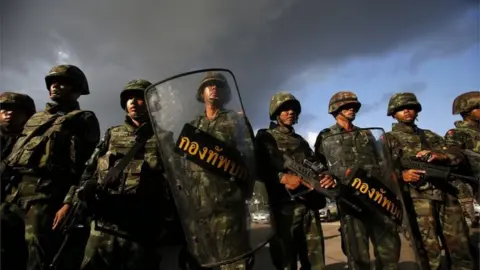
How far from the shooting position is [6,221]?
3076 mm

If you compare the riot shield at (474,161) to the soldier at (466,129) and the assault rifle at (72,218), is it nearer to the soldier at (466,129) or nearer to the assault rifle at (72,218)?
the soldier at (466,129)

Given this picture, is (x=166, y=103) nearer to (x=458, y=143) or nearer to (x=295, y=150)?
(x=295, y=150)

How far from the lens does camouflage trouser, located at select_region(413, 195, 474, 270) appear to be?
152 inches

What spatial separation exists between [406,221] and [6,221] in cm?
364

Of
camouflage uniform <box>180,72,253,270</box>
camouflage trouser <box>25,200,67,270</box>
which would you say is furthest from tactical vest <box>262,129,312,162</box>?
Answer: camouflage trouser <box>25,200,67,270</box>

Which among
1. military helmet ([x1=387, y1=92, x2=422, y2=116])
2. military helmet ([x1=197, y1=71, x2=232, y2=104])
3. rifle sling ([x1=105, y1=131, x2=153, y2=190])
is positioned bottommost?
rifle sling ([x1=105, y1=131, x2=153, y2=190])

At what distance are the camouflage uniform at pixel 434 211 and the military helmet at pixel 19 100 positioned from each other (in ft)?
16.3

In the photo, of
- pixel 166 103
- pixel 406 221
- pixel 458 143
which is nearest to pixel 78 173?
pixel 166 103

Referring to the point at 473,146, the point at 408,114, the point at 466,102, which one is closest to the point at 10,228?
the point at 408,114

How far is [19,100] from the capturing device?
12.9 feet

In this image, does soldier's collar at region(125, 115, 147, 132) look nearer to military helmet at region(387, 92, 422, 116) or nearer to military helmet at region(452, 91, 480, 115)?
military helmet at region(387, 92, 422, 116)

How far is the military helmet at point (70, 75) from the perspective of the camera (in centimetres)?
339

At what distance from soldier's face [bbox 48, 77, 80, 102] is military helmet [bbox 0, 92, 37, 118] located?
83 cm

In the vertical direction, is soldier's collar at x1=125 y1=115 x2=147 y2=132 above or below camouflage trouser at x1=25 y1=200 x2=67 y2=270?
above
